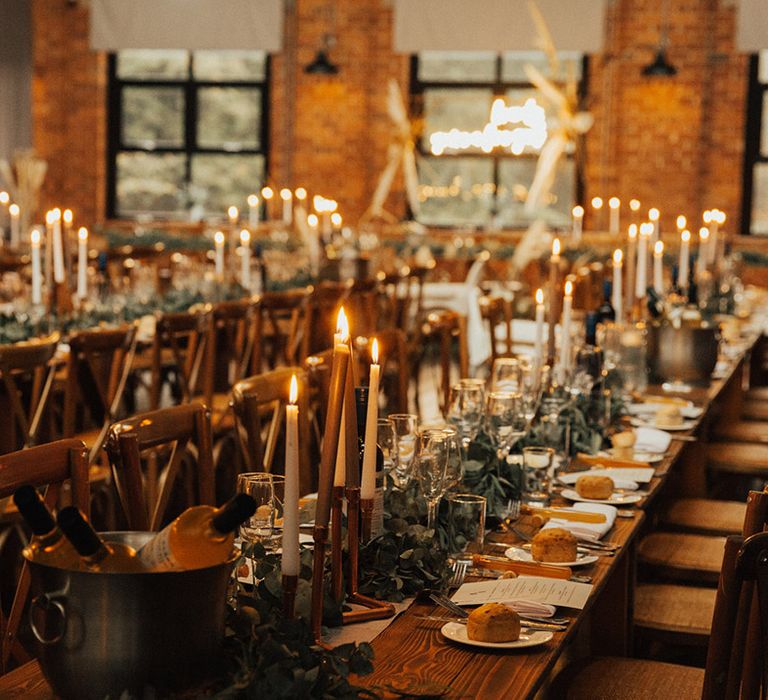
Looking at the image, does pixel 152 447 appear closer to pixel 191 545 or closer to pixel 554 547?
pixel 554 547

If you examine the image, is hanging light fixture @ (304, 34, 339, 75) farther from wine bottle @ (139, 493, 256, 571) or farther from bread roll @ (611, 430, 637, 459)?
wine bottle @ (139, 493, 256, 571)

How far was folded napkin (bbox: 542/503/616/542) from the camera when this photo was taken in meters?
2.31

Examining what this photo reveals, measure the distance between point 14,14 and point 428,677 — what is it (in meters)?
11.2

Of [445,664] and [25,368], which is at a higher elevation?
[25,368]

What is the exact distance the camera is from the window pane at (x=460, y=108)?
11688 millimetres

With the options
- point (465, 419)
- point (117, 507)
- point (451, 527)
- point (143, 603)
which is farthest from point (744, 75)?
point (143, 603)

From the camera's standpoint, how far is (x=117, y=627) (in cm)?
136

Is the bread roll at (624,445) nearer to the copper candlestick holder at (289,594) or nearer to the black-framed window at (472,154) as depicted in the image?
the copper candlestick holder at (289,594)

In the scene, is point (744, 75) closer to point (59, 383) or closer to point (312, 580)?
point (59, 383)

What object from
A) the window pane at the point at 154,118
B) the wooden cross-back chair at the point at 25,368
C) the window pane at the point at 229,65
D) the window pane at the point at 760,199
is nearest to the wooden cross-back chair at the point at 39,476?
the wooden cross-back chair at the point at 25,368

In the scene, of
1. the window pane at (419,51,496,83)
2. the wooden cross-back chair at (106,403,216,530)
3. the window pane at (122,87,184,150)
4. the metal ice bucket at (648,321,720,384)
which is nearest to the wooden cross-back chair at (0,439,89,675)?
the wooden cross-back chair at (106,403,216,530)

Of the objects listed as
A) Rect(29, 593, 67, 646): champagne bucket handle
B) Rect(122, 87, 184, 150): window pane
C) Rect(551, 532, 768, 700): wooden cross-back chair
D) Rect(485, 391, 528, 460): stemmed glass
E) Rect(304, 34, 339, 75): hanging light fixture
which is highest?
Rect(304, 34, 339, 75): hanging light fixture

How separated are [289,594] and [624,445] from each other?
5.71ft

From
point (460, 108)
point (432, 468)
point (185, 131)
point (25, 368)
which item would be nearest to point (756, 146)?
point (460, 108)
